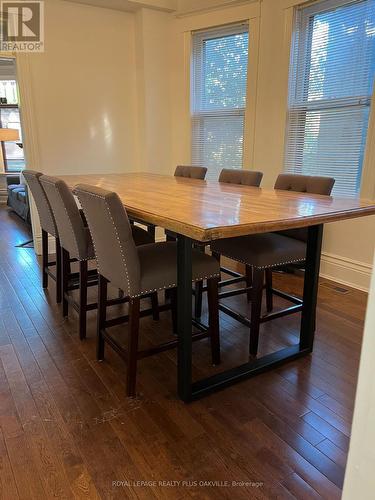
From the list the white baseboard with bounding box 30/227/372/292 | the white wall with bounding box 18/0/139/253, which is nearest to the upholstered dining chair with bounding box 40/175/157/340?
the white baseboard with bounding box 30/227/372/292

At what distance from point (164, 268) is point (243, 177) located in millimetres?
1400

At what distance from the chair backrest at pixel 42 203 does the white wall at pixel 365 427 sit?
7.78 ft

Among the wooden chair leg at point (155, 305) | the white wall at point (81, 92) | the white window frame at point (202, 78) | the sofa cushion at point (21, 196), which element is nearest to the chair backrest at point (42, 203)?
the wooden chair leg at point (155, 305)

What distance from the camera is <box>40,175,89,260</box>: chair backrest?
209cm

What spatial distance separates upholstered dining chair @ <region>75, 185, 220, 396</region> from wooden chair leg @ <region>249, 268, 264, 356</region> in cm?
23

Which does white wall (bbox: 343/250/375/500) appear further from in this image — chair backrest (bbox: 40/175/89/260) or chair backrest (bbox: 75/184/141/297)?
chair backrest (bbox: 40/175/89/260)

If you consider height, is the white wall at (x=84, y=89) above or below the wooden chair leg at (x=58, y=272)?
above

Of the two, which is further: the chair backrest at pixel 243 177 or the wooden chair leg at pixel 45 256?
→ the wooden chair leg at pixel 45 256

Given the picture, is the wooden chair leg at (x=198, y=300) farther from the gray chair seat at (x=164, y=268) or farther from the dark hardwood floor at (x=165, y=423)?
the gray chair seat at (x=164, y=268)

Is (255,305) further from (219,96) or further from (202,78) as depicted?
(202,78)

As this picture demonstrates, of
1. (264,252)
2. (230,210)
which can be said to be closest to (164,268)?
(230,210)

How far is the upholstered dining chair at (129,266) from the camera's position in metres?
1.60

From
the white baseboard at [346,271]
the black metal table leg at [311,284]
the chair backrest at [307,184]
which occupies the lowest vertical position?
the white baseboard at [346,271]

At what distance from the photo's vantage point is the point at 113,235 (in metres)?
1.64
